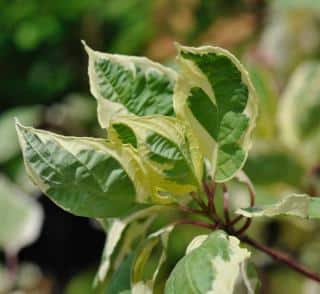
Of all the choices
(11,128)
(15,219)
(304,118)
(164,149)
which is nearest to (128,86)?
(164,149)

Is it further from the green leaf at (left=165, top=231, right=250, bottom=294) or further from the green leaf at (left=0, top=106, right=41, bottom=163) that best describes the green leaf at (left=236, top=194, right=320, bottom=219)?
the green leaf at (left=0, top=106, right=41, bottom=163)

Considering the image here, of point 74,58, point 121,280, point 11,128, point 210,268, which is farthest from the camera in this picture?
point 74,58

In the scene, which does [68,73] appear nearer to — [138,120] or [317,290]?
[317,290]

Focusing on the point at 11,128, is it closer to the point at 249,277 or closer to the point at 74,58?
the point at 74,58

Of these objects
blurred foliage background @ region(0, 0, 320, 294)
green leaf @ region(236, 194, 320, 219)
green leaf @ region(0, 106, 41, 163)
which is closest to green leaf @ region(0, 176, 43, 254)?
blurred foliage background @ region(0, 0, 320, 294)

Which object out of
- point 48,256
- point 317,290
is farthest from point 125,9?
point 317,290

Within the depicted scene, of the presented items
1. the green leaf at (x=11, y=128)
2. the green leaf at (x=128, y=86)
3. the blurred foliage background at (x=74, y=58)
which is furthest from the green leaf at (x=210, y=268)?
the green leaf at (x=11, y=128)
